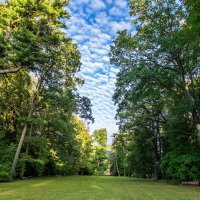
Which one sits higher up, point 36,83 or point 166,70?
point 36,83

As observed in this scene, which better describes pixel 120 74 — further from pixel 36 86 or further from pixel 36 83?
pixel 36 83

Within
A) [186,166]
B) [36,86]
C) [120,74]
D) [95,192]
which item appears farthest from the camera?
[36,86]

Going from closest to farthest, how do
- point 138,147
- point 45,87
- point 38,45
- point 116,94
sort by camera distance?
1. point 38,45
2. point 116,94
3. point 45,87
4. point 138,147

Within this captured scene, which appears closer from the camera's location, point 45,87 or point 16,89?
point 16,89

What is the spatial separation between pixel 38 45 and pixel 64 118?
42.6 feet

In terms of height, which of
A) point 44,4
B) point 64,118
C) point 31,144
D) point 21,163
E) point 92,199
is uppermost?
point 44,4

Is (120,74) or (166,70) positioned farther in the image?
(120,74)

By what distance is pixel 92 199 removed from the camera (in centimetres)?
932

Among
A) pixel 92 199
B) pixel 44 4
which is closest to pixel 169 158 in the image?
pixel 92 199

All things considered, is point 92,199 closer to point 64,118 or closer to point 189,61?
point 189,61

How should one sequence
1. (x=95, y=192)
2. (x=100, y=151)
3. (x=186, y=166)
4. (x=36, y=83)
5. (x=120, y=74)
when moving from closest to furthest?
1. (x=95, y=192)
2. (x=186, y=166)
3. (x=120, y=74)
4. (x=36, y=83)
5. (x=100, y=151)

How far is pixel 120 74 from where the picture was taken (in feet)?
68.5

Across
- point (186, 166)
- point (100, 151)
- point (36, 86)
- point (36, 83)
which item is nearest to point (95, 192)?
point (186, 166)

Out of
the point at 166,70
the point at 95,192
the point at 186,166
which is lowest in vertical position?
the point at 95,192
